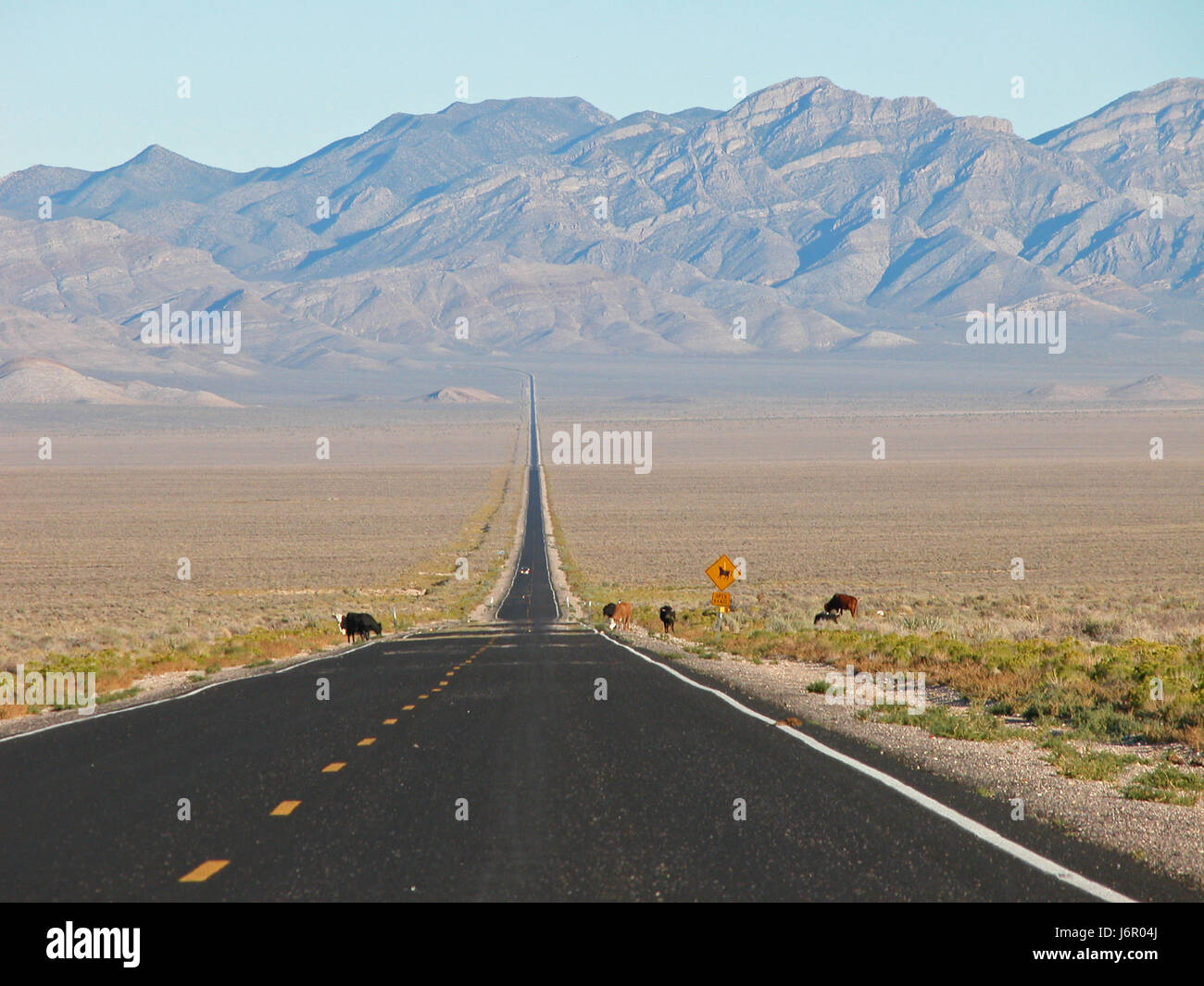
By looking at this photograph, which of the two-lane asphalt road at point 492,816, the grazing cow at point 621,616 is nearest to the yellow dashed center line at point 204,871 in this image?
the two-lane asphalt road at point 492,816

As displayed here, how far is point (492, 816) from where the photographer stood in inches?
351

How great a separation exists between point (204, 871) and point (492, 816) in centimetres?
209

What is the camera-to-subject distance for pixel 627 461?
15538 centimetres

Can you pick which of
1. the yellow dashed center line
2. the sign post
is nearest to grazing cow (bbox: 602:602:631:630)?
the sign post

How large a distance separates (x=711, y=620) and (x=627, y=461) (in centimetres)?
12021

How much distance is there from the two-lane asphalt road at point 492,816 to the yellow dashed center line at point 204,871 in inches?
0.8

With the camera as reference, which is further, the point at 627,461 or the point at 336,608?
the point at 627,461

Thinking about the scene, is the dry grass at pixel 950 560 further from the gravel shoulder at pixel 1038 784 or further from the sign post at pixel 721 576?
the gravel shoulder at pixel 1038 784

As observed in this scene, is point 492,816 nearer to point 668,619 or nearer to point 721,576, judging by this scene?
point 721,576

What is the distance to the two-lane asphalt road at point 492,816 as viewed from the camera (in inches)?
287

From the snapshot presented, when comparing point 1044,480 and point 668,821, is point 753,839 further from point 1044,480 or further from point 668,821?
point 1044,480

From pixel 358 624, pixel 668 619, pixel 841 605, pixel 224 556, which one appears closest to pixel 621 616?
pixel 668 619

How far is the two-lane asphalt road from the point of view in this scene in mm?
7293
